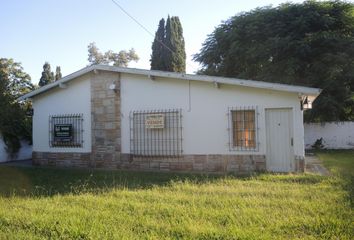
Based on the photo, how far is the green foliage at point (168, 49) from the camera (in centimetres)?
2864

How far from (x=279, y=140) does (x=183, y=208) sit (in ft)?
17.7

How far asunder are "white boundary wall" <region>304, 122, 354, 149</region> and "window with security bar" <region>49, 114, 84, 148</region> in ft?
45.1

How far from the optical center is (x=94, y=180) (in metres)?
9.67

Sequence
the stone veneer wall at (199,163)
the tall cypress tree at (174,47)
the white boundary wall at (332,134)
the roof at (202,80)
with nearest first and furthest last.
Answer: the roof at (202,80) → the stone veneer wall at (199,163) → the white boundary wall at (332,134) → the tall cypress tree at (174,47)

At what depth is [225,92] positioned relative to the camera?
1103cm

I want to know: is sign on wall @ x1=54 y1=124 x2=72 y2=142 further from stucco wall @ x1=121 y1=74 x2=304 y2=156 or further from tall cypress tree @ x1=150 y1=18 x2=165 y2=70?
tall cypress tree @ x1=150 y1=18 x2=165 y2=70

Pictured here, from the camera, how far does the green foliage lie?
2864 cm

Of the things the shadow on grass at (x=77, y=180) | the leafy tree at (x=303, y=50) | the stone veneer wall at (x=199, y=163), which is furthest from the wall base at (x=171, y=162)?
the leafy tree at (x=303, y=50)

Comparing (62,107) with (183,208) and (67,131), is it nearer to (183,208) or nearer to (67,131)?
(67,131)

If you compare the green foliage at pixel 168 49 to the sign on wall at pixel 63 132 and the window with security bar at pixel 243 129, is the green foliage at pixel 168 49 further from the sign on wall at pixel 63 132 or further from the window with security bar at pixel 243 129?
the window with security bar at pixel 243 129

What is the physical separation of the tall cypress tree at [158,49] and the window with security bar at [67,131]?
1606cm

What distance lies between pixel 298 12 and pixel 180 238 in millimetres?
20382

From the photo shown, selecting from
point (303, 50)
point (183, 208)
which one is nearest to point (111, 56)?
point (303, 50)

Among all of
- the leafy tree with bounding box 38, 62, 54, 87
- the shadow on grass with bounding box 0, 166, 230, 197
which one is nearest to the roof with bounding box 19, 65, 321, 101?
the shadow on grass with bounding box 0, 166, 230, 197
